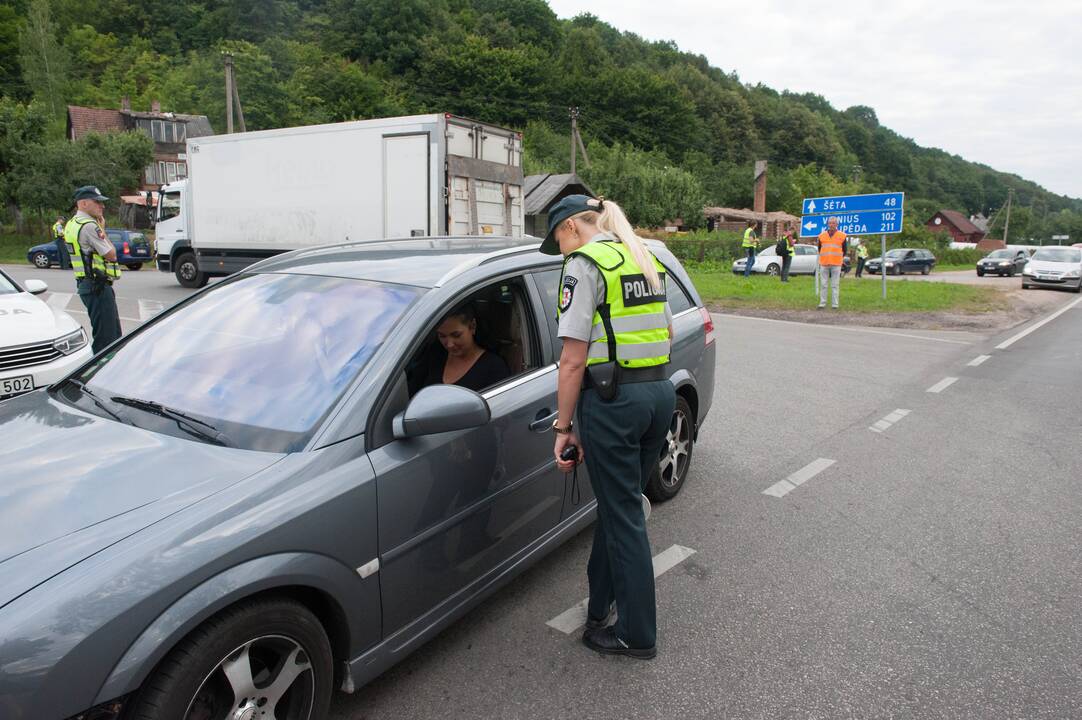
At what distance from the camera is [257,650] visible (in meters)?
2.10

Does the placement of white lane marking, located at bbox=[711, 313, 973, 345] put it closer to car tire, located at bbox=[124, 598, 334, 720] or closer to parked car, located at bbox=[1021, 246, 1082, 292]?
car tire, located at bbox=[124, 598, 334, 720]

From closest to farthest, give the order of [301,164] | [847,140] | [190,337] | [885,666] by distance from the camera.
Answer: [885,666]
[190,337]
[301,164]
[847,140]

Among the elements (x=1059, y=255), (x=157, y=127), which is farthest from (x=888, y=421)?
(x=157, y=127)

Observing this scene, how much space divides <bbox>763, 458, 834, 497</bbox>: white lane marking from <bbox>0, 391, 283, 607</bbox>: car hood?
138 inches

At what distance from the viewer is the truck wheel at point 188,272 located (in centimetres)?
1767

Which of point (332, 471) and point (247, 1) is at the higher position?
point (247, 1)

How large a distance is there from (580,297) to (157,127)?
7367 centimetres

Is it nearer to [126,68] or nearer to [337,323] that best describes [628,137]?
[126,68]

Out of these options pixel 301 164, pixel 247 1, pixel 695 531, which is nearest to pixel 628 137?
pixel 247 1

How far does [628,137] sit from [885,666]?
83.6 meters

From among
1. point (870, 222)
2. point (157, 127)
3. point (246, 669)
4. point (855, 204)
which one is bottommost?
point (246, 669)

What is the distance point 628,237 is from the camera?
9.10 ft

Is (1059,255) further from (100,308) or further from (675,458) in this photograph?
(100,308)

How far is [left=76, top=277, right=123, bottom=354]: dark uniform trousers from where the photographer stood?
7.48 metres
